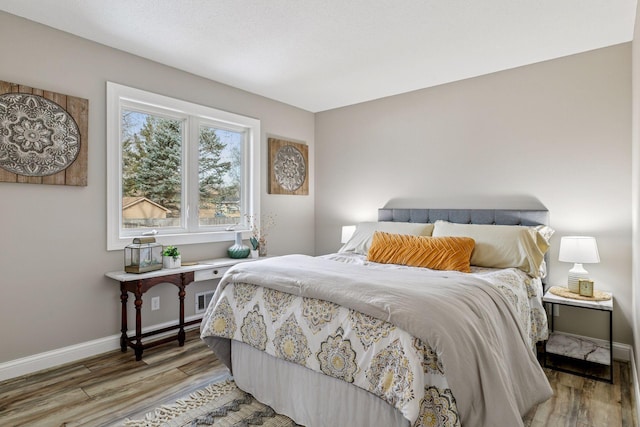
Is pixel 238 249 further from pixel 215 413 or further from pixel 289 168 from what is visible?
pixel 215 413

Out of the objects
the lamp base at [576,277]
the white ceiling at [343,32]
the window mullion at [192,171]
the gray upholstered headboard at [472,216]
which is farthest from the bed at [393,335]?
the white ceiling at [343,32]

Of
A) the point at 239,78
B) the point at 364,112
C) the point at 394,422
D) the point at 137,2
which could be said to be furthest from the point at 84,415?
the point at 364,112

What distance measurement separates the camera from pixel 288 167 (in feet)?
14.8

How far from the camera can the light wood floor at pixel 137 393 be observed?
2.04 meters

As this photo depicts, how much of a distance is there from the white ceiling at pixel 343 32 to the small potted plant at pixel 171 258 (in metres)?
1.70

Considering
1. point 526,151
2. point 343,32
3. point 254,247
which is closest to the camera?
point 343,32

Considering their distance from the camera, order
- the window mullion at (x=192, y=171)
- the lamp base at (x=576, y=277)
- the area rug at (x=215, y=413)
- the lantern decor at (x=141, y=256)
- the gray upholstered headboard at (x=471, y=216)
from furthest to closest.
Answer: the window mullion at (x=192, y=171)
the gray upholstered headboard at (x=471, y=216)
the lantern decor at (x=141, y=256)
the lamp base at (x=576, y=277)
the area rug at (x=215, y=413)

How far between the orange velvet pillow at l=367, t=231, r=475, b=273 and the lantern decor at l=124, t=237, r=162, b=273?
1.84 meters

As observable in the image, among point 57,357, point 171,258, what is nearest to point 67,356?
point 57,357

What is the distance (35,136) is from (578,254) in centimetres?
405

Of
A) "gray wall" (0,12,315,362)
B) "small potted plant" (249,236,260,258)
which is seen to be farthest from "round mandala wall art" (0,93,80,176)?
"small potted plant" (249,236,260,258)

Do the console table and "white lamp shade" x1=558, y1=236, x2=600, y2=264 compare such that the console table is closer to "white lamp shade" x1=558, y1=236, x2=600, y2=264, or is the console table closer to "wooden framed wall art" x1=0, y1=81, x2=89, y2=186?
"wooden framed wall art" x1=0, y1=81, x2=89, y2=186

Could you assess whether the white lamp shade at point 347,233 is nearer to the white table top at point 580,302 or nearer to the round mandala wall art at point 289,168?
the round mandala wall art at point 289,168

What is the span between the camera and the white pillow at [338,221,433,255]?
338cm
